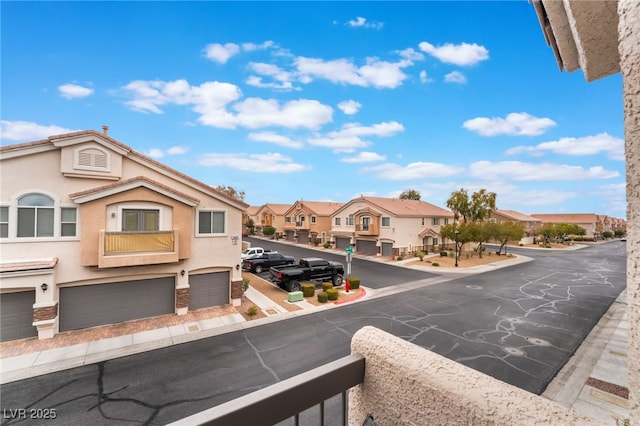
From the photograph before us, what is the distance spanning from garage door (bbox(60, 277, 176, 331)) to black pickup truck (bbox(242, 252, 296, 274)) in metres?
10.9

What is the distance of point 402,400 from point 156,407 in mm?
8529

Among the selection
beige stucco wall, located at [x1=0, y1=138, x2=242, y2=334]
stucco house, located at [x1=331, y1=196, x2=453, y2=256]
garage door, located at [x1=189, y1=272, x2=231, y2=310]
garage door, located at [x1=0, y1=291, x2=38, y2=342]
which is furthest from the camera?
stucco house, located at [x1=331, y1=196, x2=453, y2=256]

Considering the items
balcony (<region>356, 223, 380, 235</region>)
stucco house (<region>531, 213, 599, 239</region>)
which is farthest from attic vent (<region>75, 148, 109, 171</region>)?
stucco house (<region>531, 213, 599, 239</region>)

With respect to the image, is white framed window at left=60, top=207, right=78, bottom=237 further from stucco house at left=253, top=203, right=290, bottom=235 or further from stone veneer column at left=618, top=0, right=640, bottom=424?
stucco house at left=253, top=203, right=290, bottom=235

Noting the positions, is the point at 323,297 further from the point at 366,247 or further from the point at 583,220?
the point at 583,220

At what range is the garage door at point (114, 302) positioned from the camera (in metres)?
12.4

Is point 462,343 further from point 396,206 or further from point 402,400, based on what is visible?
point 396,206

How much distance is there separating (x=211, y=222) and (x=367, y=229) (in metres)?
25.2

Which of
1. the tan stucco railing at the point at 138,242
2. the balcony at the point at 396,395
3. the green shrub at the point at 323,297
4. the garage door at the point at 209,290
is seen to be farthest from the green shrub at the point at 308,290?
A: the balcony at the point at 396,395

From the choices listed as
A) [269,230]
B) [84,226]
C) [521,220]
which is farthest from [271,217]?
[521,220]

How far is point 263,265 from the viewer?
84.2 ft

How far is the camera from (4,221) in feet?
37.0

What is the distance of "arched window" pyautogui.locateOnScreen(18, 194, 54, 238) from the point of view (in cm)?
1155

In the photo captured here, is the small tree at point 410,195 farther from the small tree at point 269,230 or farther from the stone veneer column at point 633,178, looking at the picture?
the stone veneer column at point 633,178
